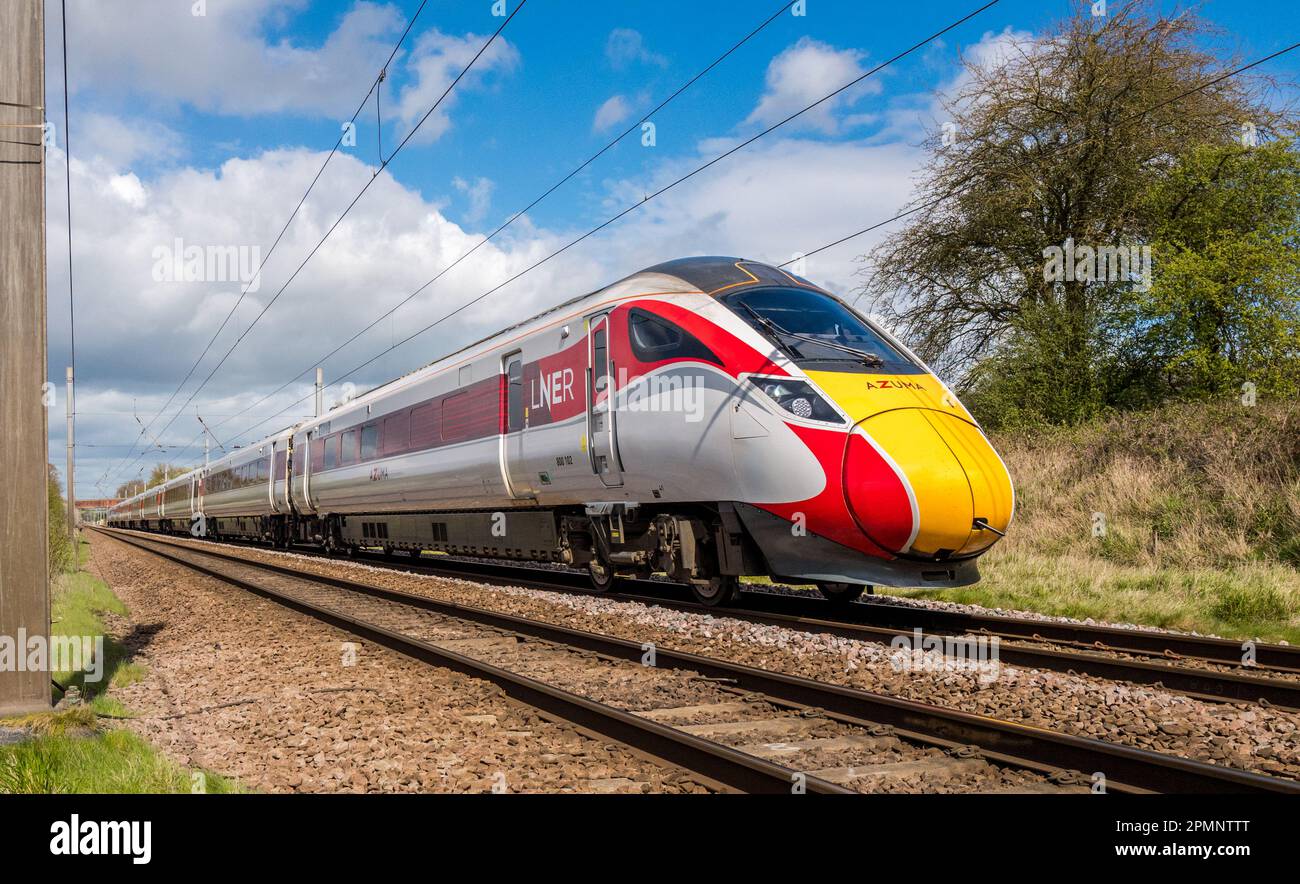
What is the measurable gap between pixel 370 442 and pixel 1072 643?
14694 millimetres

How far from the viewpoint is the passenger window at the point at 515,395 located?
12484 mm

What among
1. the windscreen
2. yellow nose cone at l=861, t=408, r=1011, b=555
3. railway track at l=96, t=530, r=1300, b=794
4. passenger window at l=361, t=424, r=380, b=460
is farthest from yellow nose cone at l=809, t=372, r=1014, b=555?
passenger window at l=361, t=424, r=380, b=460

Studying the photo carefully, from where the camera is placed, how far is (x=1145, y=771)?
4.09 metres

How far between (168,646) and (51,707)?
4763mm

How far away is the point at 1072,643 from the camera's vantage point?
25.8 feet

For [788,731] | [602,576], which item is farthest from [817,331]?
[788,731]

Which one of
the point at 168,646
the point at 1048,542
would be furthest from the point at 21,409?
the point at 1048,542

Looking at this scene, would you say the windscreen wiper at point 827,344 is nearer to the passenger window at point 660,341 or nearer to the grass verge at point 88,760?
the passenger window at point 660,341

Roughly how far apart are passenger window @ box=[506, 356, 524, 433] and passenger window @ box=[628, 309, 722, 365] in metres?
2.95

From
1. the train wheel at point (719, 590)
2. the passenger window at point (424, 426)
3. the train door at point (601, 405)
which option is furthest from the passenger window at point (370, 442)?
the train wheel at point (719, 590)

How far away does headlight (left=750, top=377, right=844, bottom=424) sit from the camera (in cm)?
790

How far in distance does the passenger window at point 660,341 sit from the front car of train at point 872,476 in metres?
0.52
